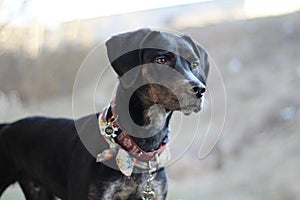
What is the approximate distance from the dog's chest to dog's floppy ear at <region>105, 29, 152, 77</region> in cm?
34

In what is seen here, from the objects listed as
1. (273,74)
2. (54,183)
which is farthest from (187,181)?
(54,183)

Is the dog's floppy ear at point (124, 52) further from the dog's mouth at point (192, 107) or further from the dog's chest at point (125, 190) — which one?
the dog's chest at point (125, 190)

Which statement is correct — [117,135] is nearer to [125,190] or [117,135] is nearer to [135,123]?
[135,123]

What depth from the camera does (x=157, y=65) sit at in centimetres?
140

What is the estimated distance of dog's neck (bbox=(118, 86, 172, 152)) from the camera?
4.80 feet

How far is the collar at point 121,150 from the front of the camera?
4.71ft

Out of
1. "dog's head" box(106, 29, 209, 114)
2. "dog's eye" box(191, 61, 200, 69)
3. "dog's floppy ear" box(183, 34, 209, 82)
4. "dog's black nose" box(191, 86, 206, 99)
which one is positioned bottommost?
"dog's black nose" box(191, 86, 206, 99)

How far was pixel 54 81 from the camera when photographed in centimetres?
271

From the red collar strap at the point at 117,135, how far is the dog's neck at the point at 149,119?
0.06 feet

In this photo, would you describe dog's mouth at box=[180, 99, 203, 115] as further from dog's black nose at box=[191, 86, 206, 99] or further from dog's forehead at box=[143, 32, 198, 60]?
dog's forehead at box=[143, 32, 198, 60]

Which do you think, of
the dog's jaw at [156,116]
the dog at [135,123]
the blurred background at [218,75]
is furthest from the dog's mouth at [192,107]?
the blurred background at [218,75]

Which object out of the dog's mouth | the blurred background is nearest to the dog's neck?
the dog's mouth

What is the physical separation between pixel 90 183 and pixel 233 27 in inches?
63.7

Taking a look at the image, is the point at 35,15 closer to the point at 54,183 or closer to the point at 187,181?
the point at 54,183
